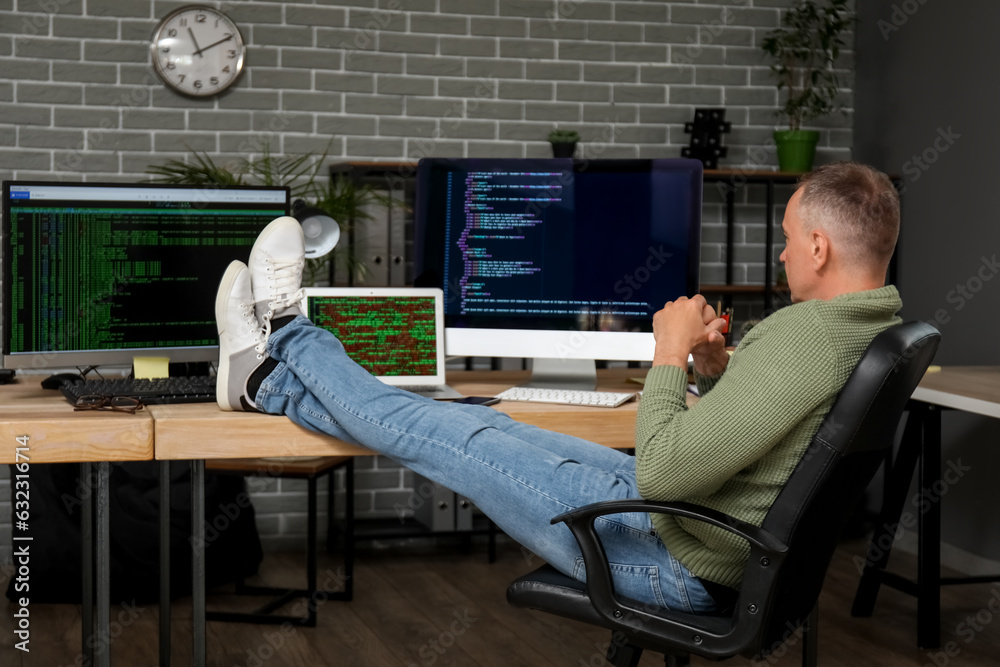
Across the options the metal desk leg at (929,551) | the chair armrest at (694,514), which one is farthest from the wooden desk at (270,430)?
the metal desk leg at (929,551)

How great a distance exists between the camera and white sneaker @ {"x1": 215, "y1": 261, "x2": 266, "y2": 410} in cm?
187

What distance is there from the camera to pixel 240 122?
375 centimetres

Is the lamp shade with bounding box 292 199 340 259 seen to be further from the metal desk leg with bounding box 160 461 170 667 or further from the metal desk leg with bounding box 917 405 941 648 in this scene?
the metal desk leg with bounding box 917 405 941 648

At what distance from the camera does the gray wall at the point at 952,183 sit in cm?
338

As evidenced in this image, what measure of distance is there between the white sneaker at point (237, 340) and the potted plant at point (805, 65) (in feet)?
8.91

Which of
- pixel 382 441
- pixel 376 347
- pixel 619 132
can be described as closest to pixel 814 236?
pixel 382 441

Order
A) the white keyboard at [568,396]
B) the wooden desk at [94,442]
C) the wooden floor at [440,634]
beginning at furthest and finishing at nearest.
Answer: the wooden floor at [440,634] → the white keyboard at [568,396] → the wooden desk at [94,442]

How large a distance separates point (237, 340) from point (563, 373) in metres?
0.81

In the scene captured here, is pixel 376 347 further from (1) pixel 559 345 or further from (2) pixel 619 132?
(2) pixel 619 132

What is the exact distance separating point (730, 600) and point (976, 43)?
8.77 feet

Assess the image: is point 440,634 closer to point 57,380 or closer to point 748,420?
point 57,380

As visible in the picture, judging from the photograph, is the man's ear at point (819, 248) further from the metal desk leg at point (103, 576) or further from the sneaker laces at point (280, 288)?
the metal desk leg at point (103, 576)

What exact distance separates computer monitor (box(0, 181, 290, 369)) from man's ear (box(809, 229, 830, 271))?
122cm

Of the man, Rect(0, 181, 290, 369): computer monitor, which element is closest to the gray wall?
the man
